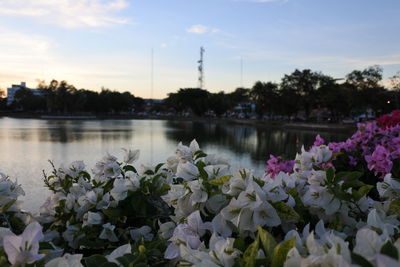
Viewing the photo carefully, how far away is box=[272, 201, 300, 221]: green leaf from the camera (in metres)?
1.44

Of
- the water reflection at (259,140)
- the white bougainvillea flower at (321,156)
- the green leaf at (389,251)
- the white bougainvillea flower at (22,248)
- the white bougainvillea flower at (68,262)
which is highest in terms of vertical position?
the white bougainvillea flower at (321,156)

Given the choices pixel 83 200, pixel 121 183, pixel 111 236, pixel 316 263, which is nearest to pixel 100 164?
pixel 83 200

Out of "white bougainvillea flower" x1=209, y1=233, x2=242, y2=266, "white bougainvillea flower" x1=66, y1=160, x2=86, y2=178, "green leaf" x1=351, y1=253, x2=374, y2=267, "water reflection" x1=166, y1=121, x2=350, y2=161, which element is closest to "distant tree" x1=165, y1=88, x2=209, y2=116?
"water reflection" x1=166, y1=121, x2=350, y2=161

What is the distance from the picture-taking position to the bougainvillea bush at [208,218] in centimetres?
106

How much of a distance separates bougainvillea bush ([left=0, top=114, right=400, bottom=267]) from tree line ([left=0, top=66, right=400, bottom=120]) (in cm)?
4188

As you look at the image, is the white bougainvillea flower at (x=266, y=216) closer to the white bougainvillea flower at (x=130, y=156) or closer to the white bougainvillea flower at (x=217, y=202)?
the white bougainvillea flower at (x=217, y=202)

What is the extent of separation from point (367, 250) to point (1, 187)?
197 cm

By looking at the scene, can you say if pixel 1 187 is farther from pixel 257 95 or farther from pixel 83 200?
pixel 257 95

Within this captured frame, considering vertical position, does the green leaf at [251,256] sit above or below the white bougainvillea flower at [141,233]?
above

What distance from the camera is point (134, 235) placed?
81.3 inches

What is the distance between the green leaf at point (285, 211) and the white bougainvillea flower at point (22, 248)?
0.85m

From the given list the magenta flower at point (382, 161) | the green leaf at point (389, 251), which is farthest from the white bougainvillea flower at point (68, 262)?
the magenta flower at point (382, 161)

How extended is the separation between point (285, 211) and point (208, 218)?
42 cm

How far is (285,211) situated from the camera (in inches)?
57.3
